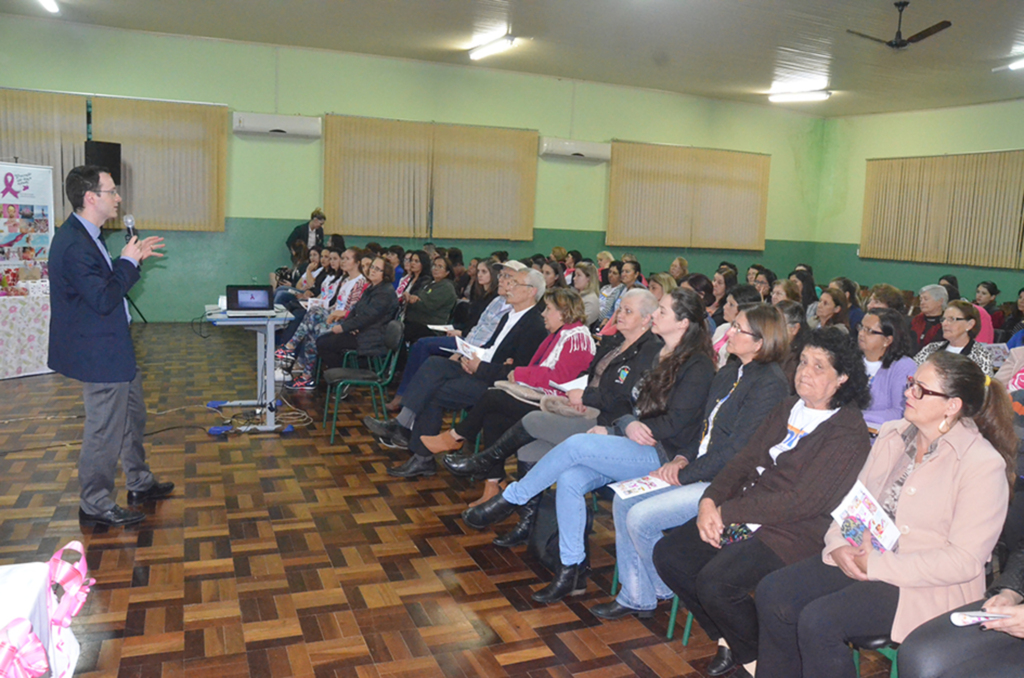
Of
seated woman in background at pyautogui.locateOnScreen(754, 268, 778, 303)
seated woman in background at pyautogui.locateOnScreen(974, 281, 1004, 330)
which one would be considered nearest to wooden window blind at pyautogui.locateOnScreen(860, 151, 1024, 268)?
seated woman in background at pyautogui.locateOnScreen(974, 281, 1004, 330)

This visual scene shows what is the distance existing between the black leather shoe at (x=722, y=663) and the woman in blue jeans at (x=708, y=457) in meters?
0.39

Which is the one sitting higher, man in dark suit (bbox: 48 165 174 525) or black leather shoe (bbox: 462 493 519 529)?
man in dark suit (bbox: 48 165 174 525)

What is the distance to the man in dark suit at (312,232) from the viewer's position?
10125 mm

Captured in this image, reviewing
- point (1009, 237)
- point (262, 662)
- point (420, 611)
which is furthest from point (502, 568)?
point (1009, 237)

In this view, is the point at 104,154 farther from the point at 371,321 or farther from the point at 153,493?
the point at 153,493

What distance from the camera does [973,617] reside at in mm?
1876

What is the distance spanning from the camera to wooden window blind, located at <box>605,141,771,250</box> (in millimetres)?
12352

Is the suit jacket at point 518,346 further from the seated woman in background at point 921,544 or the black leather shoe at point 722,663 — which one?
the seated woman in background at point 921,544

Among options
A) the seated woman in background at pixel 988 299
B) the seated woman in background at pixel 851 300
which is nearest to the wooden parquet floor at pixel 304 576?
the seated woman in background at pixel 851 300

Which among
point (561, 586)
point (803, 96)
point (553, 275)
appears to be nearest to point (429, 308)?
point (553, 275)

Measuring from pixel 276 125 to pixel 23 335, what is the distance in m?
4.51

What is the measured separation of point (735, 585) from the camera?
2430 mm

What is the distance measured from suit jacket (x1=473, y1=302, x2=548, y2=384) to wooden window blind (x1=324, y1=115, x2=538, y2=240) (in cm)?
663

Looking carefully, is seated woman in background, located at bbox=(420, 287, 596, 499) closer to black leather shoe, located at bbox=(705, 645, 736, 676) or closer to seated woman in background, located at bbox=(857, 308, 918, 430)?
seated woman in background, located at bbox=(857, 308, 918, 430)
